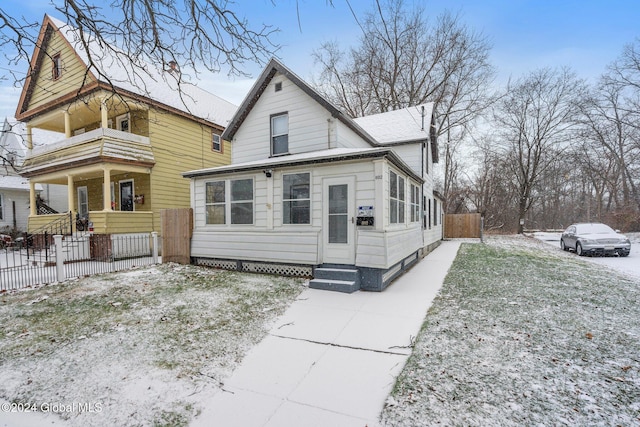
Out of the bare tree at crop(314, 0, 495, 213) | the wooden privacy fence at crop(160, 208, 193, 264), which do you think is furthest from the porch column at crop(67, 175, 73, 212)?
the bare tree at crop(314, 0, 495, 213)

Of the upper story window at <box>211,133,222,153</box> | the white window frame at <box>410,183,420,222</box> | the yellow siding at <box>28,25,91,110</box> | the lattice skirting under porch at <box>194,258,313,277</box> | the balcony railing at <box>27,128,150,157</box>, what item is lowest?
the lattice skirting under porch at <box>194,258,313,277</box>

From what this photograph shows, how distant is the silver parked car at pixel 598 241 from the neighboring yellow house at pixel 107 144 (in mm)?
→ 16429

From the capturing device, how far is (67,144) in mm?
12117

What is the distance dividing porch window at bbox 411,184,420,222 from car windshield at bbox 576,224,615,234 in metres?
7.89

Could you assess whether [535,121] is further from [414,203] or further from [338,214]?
[338,214]

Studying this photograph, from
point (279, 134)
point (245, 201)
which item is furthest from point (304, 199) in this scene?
point (279, 134)

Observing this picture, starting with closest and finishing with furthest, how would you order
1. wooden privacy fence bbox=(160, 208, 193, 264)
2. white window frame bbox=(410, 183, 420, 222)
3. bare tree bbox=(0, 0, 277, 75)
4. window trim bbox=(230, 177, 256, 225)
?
bare tree bbox=(0, 0, 277, 75) → window trim bbox=(230, 177, 256, 225) → wooden privacy fence bbox=(160, 208, 193, 264) → white window frame bbox=(410, 183, 420, 222)

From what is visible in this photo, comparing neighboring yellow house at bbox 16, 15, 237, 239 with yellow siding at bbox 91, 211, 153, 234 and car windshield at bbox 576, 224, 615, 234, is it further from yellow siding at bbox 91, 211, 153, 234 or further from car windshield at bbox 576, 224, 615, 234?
car windshield at bbox 576, 224, 615, 234

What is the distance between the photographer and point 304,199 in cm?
730

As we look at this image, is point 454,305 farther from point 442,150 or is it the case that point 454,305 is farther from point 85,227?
point 442,150

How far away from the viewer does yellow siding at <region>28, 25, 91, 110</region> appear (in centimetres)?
1162

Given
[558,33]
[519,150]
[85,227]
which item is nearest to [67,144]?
[85,227]

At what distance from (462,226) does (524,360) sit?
17.9 metres

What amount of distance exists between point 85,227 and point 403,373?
13222 mm
